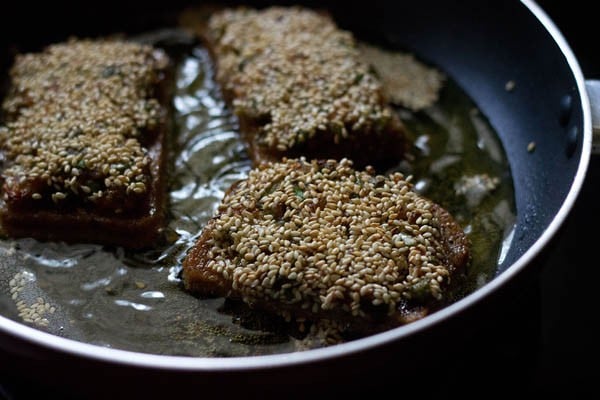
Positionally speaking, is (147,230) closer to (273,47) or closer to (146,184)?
(146,184)

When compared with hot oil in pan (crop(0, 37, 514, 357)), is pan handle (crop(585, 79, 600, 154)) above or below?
above

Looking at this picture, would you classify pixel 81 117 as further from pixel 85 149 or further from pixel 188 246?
pixel 188 246

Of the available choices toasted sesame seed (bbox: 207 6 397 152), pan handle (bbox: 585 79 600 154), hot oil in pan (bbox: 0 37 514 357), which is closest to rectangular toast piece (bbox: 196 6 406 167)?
toasted sesame seed (bbox: 207 6 397 152)

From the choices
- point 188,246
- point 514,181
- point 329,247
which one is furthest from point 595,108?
point 188,246

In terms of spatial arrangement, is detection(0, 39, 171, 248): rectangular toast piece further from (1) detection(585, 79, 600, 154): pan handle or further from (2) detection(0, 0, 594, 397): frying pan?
(1) detection(585, 79, 600, 154): pan handle

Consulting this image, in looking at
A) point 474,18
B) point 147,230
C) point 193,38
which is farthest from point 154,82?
point 474,18

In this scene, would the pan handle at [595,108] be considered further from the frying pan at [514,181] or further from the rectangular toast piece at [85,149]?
the rectangular toast piece at [85,149]

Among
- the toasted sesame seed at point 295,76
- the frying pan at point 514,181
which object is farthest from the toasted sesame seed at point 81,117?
the frying pan at point 514,181
